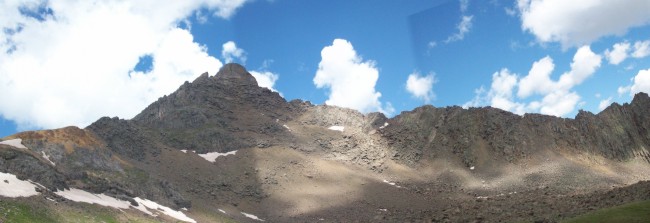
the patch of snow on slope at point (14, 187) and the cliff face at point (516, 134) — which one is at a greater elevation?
the cliff face at point (516, 134)

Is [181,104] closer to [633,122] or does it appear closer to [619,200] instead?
[619,200]

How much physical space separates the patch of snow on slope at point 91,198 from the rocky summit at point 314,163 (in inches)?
17.6

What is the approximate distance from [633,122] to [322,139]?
106 meters

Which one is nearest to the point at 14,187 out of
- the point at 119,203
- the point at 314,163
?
the point at 119,203

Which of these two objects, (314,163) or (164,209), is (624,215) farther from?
(314,163)

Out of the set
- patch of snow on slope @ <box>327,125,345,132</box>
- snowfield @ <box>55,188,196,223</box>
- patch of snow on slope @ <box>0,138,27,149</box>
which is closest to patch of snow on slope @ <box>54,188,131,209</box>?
snowfield @ <box>55,188,196,223</box>

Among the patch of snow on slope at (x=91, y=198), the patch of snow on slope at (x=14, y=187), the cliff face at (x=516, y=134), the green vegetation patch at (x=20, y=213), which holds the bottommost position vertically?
the green vegetation patch at (x=20, y=213)

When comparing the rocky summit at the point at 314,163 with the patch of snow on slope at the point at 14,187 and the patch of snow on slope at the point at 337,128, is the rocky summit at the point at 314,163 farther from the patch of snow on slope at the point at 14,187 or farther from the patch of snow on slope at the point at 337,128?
the patch of snow on slope at the point at 337,128

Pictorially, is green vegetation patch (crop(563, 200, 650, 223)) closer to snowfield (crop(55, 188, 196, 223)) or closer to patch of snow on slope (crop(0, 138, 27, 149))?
snowfield (crop(55, 188, 196, 223))

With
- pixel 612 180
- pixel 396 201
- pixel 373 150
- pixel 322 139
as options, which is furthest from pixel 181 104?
pixel 612 180

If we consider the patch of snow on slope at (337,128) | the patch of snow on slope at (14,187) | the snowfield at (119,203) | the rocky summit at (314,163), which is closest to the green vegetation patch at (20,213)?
the rocky summit at (314,163)

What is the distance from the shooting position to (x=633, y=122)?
166000mm

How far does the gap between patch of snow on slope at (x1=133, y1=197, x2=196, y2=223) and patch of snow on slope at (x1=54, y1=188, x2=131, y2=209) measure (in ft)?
14.6

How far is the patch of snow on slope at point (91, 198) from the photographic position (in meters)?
73.7
